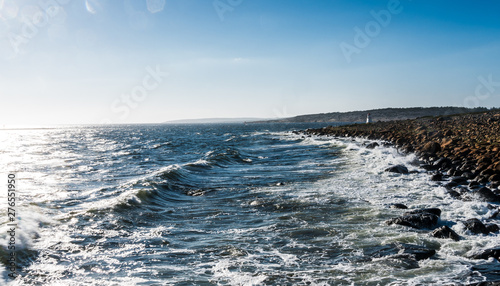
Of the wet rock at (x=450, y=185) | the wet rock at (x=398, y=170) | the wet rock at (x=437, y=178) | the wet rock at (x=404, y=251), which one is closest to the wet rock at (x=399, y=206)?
the wet rock at (x=404, y=251)

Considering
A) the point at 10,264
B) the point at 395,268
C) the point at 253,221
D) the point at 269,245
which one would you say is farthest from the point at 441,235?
the point at 10,264

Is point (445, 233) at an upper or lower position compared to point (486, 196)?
lower

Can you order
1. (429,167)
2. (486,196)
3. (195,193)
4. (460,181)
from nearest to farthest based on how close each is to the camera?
(486,196), (460,181), (195,193), (429,167)

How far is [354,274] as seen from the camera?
6117mm

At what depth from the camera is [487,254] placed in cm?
646

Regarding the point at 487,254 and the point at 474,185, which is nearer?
the point at 487,254

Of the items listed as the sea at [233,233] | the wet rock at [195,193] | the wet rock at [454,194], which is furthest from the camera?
the wet rock at [195,193]

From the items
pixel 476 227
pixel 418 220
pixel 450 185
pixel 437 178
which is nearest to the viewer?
pixel 476 227

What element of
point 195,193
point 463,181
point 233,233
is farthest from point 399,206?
point 195,193

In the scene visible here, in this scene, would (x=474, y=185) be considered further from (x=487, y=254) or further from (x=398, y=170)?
(x=487, y=254)

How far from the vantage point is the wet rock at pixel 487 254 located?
6400mm

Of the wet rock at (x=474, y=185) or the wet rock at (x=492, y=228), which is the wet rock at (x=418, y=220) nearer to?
the wet rock at (x=492, y=228)

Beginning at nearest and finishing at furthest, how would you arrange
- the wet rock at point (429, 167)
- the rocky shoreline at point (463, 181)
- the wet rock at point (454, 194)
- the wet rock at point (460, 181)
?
the rocky shoreline at point (463, 181)
the wet rock at point (454, 194)
the wet rock at point (460, 181)
the wet rock at point (429, 167)

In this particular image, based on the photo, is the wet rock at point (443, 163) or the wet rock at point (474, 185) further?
the wet rock at point (443, 163)
